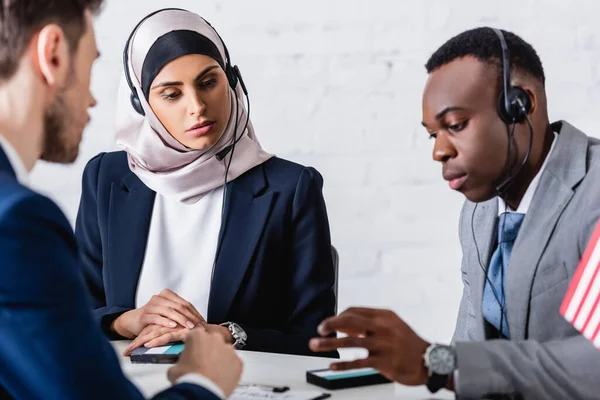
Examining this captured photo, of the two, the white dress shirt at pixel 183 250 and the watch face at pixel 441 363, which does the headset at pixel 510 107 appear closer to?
the watch face at pixel 441 363

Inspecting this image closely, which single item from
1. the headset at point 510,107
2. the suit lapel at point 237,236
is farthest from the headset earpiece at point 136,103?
the headset at point 510,107

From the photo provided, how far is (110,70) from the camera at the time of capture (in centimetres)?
214

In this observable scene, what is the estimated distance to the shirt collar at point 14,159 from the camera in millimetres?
866

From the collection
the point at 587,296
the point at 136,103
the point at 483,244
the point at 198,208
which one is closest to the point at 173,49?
the point at 136,103

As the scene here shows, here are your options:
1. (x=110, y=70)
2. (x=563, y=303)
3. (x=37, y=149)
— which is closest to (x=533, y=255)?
(x=563, y=303)

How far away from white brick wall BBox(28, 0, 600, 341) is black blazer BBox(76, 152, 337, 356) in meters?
0.38

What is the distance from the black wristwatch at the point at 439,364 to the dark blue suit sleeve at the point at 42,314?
0.48 meters

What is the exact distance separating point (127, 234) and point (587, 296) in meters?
1.02

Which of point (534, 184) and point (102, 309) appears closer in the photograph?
point (534, 184)

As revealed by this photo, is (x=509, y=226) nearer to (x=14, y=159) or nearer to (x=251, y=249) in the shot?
(x=251, y=249)

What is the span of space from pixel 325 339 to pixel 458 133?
1.37 feet

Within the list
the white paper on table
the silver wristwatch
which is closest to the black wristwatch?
the white paper on table

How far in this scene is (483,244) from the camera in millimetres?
1433

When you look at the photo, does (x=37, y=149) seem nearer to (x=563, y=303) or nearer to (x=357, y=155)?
(x=563, y=303)
